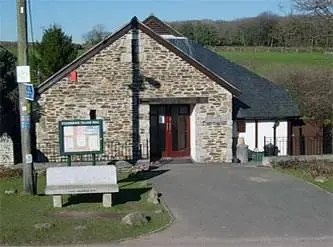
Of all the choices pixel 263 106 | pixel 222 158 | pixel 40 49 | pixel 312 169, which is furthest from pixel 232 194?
pixel 40 49

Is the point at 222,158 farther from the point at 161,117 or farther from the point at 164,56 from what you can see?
the point at 164,56

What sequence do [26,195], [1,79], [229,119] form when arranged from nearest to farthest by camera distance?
[26,195] → [1,79] → [229,119]

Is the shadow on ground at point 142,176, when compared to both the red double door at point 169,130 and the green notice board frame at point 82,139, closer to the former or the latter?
the green notice board frame at point 82,139

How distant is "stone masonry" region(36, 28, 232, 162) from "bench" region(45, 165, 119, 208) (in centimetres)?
907

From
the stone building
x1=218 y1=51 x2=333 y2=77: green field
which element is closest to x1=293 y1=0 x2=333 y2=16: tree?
the stone building

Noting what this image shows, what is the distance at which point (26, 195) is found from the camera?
1477cm

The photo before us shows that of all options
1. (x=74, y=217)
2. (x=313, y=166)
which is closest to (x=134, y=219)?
(x=74, y=217)

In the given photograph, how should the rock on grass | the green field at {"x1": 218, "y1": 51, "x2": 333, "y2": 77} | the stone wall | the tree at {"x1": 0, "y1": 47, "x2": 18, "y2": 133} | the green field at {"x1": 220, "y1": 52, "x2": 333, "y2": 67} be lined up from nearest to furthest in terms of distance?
the rock on grass, the tree at {"x1": 0, "y1": 47, "x2": 18, "y2": 133}, the stone wall, the green field at {"x1": 218, "y1": 51, "x2": 333, "y2": 77}, the green field at {"x1": 220, "y1": 52, "x2": 333, "y2": 67}

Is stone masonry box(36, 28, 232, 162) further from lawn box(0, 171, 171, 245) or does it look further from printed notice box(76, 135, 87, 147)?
lawn box(0, 171, 171, 245)

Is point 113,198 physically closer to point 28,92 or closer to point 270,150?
point 28,92

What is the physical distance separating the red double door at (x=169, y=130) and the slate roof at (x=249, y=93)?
118 inches

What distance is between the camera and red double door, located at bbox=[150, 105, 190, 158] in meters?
24.5

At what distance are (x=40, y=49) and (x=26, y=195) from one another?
27986 millimetres

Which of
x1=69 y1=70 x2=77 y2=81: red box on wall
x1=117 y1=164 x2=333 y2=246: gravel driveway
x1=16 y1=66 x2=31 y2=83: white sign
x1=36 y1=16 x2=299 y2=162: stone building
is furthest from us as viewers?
x1=36 y1=16 x2=299 y2=162: stone building
